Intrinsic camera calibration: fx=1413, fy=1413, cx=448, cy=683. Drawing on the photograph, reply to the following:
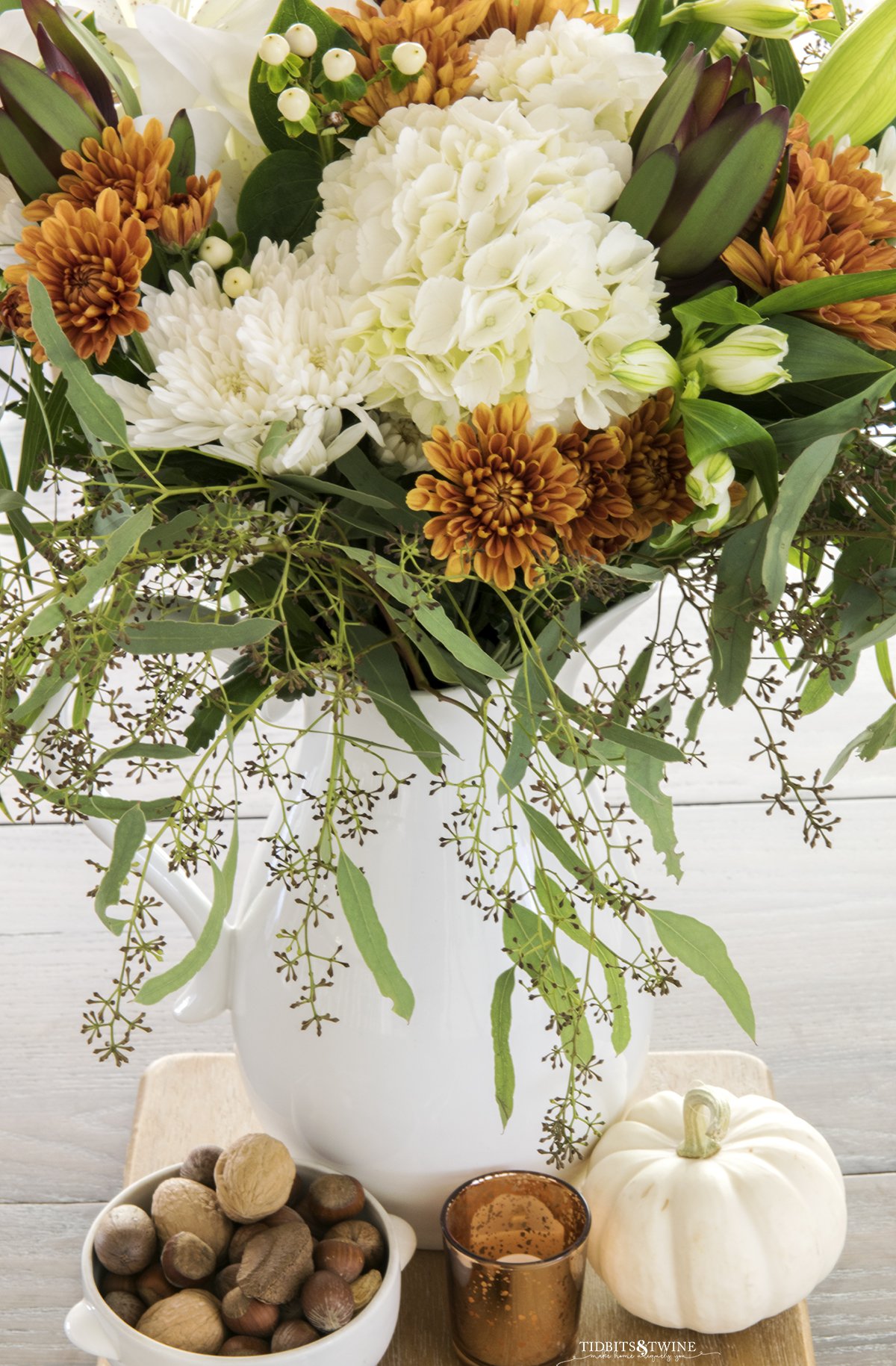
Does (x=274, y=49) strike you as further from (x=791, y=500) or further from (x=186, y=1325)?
(x=186, y=1325)

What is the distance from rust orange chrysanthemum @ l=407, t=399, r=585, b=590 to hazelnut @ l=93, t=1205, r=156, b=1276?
0.96 ft

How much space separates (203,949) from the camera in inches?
18.3

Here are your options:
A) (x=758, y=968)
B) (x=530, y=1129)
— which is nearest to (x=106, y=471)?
(x=530, y=1129)

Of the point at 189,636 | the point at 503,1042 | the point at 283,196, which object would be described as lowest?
the point at 503,1042

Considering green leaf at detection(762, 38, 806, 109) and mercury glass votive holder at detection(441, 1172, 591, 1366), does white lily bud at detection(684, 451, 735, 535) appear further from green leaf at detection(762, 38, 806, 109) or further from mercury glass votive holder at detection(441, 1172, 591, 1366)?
mercury glass votive holder at detection(441, 1172, 591, 1366)

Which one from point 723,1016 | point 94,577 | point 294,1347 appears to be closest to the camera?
point 94,577

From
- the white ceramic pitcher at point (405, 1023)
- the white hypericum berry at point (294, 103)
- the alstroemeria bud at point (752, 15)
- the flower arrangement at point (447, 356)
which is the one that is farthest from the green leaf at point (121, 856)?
the alstroemeria bud at point (752, 15)

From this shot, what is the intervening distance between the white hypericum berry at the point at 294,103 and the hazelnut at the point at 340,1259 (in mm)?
395

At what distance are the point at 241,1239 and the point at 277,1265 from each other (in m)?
0.03

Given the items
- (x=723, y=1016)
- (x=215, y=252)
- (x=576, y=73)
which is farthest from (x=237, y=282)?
(x=723, y=1016)

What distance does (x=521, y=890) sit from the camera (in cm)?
57

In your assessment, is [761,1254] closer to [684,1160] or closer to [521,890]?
[684,1160]

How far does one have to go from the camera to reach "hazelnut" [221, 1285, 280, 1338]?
510 millimetres

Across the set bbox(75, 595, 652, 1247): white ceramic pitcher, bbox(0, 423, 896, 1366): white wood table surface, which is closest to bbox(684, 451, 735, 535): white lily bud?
bbox(75, 595, 652, 1247): white ceramic pitcher
